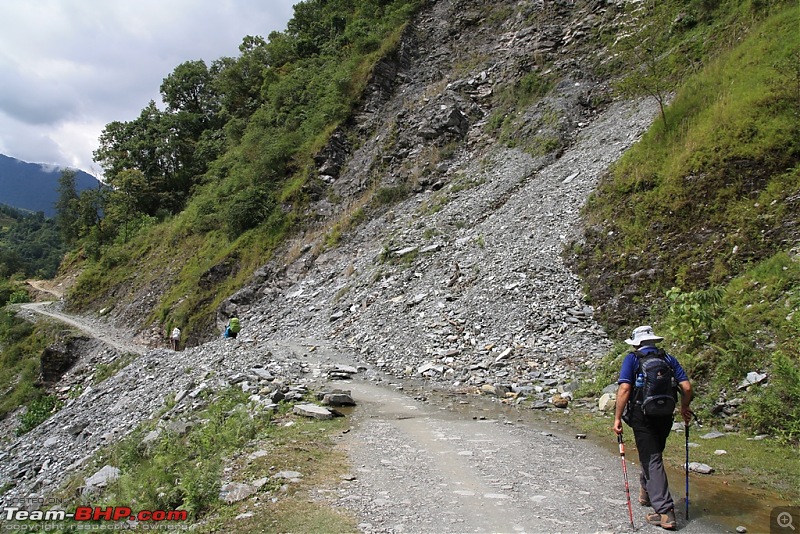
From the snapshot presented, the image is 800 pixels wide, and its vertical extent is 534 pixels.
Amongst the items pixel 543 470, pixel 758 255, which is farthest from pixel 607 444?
pixel 758 255

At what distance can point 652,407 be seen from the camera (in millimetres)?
4344

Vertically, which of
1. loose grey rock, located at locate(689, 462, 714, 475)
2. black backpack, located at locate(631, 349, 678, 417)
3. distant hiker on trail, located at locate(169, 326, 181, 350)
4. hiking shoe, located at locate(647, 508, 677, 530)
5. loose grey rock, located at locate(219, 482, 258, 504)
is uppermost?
black backpack, located at locate(631, 349, 678, 417)

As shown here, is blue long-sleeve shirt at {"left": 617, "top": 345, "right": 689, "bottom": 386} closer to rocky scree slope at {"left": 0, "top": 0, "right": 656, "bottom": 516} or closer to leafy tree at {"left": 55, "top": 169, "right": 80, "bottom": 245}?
rocky scree slope at {"left": 0, "top": 0, "right": 656, "bottom": 516}

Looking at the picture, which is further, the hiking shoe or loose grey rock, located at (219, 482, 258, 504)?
loose grey rock, located at (219, 482, 258, 504)

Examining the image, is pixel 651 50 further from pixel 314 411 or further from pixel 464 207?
pixel 314 411

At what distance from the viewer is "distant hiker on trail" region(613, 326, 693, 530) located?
14.1ft

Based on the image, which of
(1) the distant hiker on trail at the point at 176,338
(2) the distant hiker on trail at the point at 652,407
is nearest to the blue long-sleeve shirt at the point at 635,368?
(2) the distant hiker on trail at the point at 652,407

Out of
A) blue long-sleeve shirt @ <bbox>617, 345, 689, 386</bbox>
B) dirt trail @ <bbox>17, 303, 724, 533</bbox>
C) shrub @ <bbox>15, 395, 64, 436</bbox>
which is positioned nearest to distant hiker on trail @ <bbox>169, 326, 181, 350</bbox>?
A: shrub @ <bbox>15, 395, 64, 436</bbox>

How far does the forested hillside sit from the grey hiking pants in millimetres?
3068

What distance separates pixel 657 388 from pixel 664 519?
1139 millimetres

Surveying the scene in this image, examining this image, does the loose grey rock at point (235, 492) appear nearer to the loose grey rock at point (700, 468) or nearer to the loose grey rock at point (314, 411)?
the loose grey rock at point (314, 411)

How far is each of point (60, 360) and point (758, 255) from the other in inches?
1360

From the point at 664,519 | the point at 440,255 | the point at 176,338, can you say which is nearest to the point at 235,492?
the point at 664,519

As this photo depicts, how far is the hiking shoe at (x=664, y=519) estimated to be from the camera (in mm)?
4094
